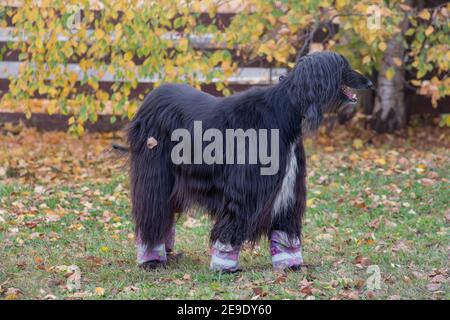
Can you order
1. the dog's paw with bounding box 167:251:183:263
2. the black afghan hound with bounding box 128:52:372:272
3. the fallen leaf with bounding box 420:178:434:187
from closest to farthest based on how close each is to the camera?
the black afghan hound with bounding box 128:52:372:272
the dog's paw with bounding box 167:251:183:263
the fallen leaf with bounding box 420:178:434:187

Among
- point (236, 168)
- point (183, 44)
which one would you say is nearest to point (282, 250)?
point (236, 168)

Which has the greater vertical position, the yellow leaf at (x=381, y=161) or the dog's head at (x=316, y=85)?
the dog's head at (x=316, y=85)

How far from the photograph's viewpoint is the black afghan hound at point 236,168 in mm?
4500

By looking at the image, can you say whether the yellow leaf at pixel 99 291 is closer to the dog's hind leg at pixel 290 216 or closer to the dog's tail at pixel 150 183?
the dog's tail at pixel 150 183

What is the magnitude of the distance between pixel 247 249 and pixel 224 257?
755 mm

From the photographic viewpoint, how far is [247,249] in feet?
17.9

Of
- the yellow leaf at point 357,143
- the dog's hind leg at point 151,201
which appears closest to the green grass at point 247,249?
→ the dog's hind leg at point 151,201

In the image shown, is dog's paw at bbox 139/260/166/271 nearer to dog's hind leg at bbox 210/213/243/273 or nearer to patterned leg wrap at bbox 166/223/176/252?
patterned leg wrap at bbox 166/223/176/252

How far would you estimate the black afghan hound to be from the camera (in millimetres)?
4500

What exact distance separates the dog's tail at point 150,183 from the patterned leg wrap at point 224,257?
1.38 feet

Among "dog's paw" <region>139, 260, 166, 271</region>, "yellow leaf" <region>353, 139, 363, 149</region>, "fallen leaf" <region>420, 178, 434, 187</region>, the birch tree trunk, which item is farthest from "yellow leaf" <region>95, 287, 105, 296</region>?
the birch tree trunk

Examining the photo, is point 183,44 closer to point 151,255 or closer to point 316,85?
point 151,255

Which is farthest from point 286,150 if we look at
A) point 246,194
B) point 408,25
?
point 408,25

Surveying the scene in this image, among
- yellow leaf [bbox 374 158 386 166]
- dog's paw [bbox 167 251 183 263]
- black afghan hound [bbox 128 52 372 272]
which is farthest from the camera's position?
yellow leaf [bbox 374 158 386 166]
